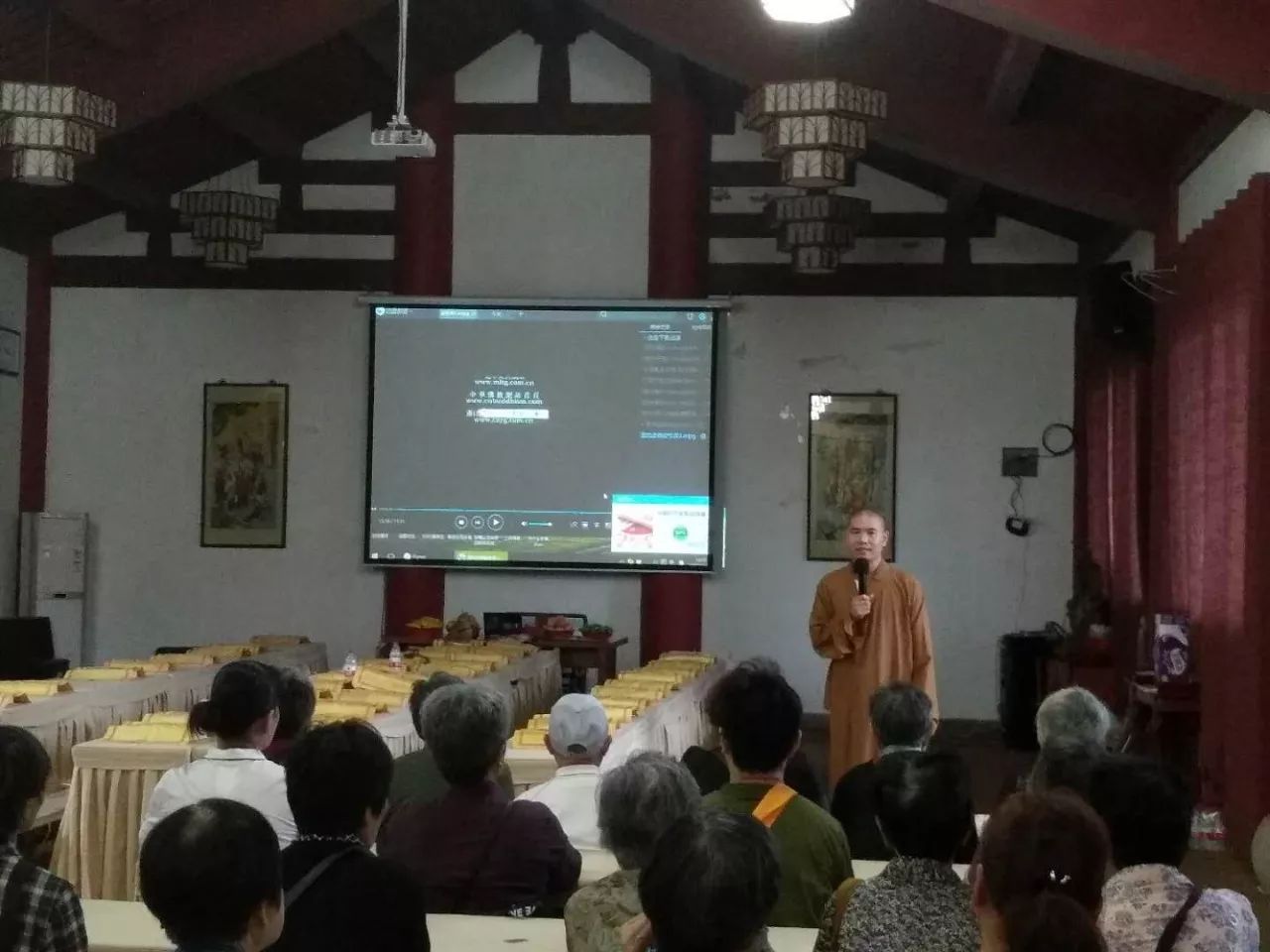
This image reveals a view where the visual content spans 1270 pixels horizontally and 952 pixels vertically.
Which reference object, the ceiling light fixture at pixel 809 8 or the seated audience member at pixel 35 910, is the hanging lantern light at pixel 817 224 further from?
the seated audience member at pixel 35 910

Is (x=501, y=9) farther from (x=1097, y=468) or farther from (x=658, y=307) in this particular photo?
(x=1097, y=468)

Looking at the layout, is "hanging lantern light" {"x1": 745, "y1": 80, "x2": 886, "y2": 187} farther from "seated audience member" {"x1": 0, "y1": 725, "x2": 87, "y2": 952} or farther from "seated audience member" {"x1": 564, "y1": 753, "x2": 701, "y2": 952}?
"seated audience member" {"x1": 0, "y1": 725, "x2": 87, "y2": 952}

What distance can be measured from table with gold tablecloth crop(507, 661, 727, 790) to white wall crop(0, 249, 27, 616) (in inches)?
181

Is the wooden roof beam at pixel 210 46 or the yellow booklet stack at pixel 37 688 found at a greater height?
the wooden roof beam at pixel 210 46

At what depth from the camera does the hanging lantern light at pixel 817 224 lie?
8.62 meters

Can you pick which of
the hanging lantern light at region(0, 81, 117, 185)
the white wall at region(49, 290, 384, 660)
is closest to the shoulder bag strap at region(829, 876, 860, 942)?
the hanging lantern light at region(0, 81, 117, 185)

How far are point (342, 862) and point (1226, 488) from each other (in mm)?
4453

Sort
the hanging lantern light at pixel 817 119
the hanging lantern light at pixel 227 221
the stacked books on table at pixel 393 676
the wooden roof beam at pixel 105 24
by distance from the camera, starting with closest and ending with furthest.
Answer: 1. the stacked books on table at pixel 393 676
2. the hanging lantern light at pixel 817 119
3. the wooden roof beam at pixel 105 24
4. the hanging lantern light at pixel 227 221

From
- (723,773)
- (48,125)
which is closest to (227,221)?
(48,125)

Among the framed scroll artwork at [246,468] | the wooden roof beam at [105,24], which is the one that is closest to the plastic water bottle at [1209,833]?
the wooden roof beam at [105,24]

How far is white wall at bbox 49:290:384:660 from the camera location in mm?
9883

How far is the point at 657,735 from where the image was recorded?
5566 mm

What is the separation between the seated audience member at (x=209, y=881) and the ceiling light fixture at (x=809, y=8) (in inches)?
113

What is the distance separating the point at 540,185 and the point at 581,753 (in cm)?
663
